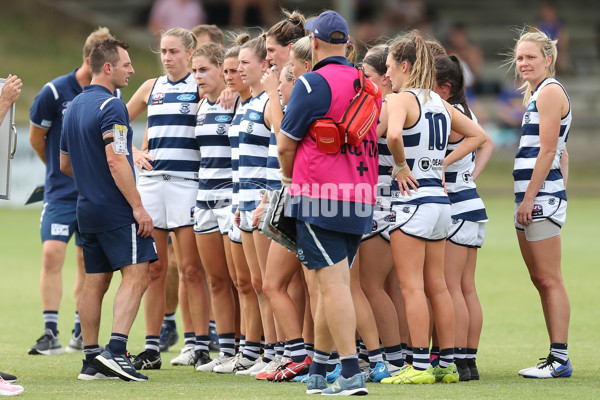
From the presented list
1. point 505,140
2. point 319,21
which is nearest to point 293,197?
point 319,21

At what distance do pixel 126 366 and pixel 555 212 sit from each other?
10.3 feet

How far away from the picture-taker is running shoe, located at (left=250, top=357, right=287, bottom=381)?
20.8 ft

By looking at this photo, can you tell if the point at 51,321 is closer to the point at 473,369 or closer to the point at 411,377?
the point at 411,377

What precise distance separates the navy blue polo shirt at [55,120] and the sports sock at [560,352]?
4.31 metres

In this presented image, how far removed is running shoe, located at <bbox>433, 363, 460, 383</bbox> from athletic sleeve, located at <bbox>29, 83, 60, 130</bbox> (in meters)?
4.20

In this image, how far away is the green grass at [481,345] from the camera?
5742 millimetres

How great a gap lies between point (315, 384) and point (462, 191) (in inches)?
72.9

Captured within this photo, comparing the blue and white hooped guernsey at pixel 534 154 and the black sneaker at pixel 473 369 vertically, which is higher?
the blue and white hooped guernsey at pixel 534 154

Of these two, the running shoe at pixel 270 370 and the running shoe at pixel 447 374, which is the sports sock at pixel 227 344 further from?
the running shoe at pixel 447 374

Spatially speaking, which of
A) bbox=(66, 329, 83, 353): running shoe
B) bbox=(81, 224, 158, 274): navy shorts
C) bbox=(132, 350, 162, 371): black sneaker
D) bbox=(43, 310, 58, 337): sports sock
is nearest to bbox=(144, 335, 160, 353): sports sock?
bbox=(132, 350, 162, 371): black sneaker

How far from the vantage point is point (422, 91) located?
6.22 metres

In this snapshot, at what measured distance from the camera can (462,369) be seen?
637 centimetres

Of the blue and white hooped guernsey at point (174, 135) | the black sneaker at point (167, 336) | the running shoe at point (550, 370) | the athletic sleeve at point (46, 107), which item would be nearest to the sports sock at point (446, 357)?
the running shoe at point (550, 370)

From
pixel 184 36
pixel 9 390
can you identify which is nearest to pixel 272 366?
pixel 9 390
